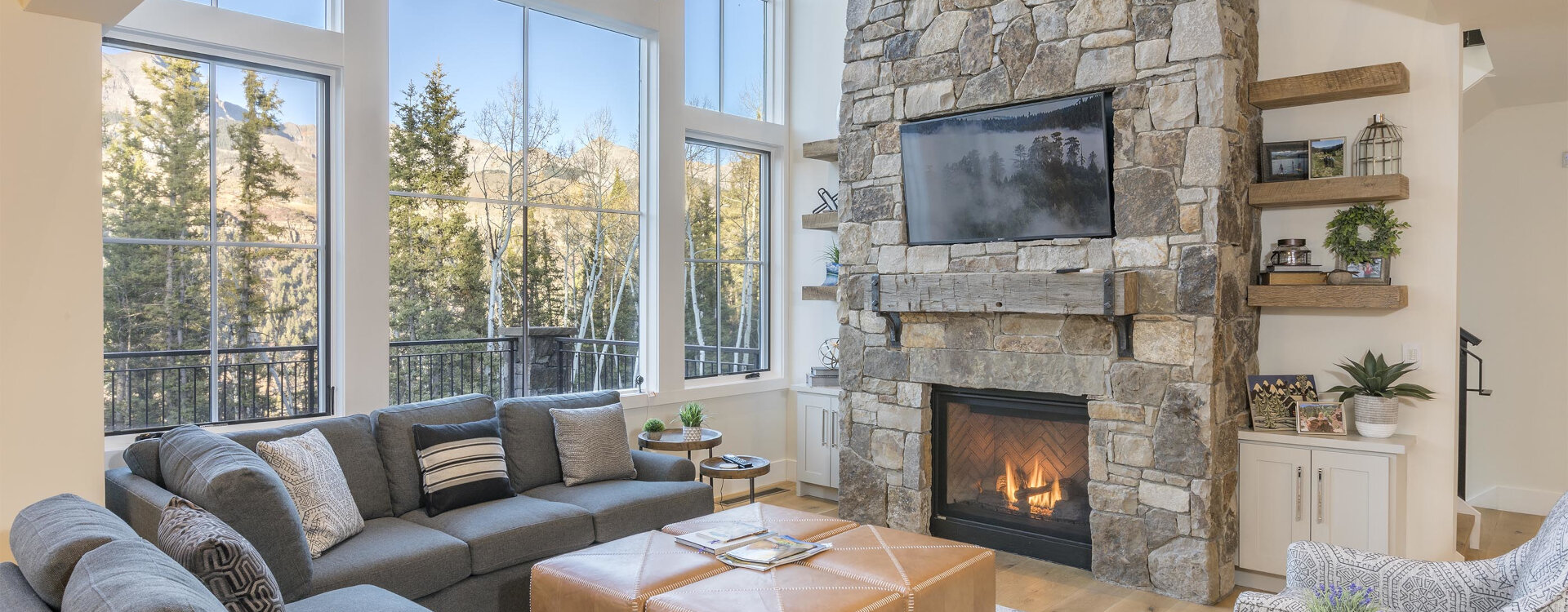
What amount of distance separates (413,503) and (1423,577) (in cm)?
358

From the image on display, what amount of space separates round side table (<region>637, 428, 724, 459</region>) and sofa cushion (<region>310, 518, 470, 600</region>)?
1.43m

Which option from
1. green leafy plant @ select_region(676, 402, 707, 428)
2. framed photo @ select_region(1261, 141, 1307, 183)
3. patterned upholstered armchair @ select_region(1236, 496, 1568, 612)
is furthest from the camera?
green leafy plant @ select_region(676, 402, 707, 428)

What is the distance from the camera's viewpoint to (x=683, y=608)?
255 centimetres

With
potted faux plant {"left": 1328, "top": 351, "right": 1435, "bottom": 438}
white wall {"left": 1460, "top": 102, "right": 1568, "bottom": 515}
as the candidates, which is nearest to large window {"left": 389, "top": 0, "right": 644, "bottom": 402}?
potted faux plant {"left": 1328, "top": 351, "right": 1435, "bottom": 438}

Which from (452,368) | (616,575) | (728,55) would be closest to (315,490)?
(616,575)

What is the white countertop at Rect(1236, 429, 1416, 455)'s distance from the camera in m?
3.72

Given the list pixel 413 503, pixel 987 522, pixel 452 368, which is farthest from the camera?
pixel 987 522


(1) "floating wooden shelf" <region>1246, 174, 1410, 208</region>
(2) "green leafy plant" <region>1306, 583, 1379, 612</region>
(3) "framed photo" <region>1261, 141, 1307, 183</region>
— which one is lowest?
(2) "green leafy plant" <region>1306, 583, 1379, 612</region>

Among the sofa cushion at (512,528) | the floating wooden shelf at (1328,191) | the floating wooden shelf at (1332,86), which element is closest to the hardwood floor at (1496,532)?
the floating wooden shelf at (1328,191)

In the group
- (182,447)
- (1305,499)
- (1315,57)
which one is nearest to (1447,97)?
(1315,57)

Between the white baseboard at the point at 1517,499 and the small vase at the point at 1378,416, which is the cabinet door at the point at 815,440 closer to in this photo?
the small vase at the point at 1378,416

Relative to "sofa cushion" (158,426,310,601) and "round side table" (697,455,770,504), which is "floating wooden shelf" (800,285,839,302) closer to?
"round side table" (697,455,770,504)

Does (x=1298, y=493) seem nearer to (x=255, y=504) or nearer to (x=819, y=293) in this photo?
(x=819, y=293)

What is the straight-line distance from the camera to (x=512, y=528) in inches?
135
